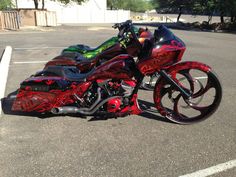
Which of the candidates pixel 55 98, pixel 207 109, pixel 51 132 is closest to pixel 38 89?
pixel 55 98

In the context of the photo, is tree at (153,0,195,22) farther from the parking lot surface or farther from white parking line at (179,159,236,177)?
white parking line at (179,159,236,177)

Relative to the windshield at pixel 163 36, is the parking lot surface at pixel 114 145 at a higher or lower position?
lower

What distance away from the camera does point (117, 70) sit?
3977mm

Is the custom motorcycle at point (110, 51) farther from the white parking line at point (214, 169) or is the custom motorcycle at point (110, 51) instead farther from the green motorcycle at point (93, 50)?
the white parking line at point (214, 169)

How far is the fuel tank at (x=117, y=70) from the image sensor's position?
3.98 meters

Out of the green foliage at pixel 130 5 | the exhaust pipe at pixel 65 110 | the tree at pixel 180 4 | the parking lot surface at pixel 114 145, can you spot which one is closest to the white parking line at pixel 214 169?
the parking lot surface at pixel 114 145

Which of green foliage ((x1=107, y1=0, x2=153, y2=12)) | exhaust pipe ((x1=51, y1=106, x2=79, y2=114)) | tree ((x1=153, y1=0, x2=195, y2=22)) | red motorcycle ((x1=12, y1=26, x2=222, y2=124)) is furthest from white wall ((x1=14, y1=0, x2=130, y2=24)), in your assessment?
exhaust pipe ((x1=51, y1=106, x2=79, y2=114))

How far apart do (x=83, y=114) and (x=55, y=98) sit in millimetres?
489

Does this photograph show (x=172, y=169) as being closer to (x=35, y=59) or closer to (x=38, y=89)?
(x=38, y=89)

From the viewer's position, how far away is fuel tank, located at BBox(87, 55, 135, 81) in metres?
3.98

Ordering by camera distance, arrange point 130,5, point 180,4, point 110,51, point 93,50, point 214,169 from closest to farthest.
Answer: point 214,169 < point 110,51 < point 93,50 < point 180,4 < point 130,5

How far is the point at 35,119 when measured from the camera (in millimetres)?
4250

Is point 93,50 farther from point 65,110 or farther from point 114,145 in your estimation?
point 114,145

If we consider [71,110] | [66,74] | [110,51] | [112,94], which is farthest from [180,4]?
[71,110]
